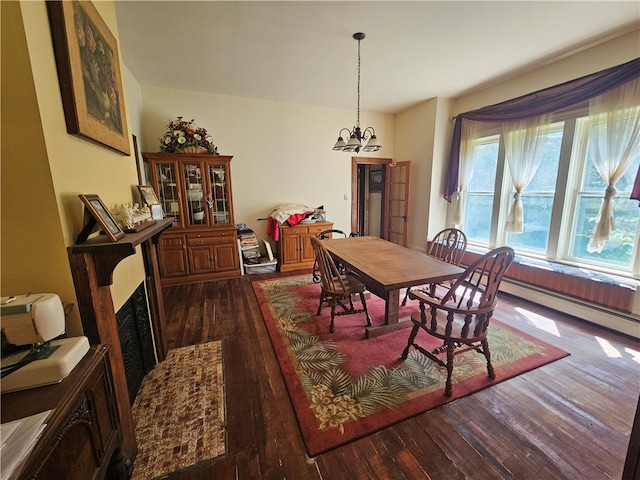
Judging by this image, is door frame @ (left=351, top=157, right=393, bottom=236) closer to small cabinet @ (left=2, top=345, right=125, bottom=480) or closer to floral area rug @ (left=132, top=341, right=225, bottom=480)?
floral area rug @ (left=132, top=341, right=225, bottom=480)

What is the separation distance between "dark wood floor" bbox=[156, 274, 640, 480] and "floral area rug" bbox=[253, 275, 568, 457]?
7 cm

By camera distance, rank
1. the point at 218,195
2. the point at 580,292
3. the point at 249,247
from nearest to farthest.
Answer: the point at 580,292 < the point at 218,195 < the point at 249,247

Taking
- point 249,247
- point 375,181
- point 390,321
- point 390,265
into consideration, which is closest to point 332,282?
point 390,265

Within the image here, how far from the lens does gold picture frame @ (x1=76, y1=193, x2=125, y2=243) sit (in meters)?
1.14

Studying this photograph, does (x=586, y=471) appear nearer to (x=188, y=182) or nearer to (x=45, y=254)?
(x=45, y=254)

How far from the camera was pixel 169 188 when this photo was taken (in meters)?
3.77

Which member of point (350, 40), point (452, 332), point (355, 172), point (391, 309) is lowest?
point (391, 309)

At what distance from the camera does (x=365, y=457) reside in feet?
4.58

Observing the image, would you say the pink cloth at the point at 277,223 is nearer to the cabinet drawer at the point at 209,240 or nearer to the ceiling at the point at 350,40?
the cabinet drawer at the point at 209,240

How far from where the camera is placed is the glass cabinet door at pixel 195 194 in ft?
12.4

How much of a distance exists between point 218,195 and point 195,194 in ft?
1.04

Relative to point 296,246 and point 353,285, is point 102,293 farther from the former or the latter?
point 296,246

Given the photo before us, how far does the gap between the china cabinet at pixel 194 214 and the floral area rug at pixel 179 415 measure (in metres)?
1.90

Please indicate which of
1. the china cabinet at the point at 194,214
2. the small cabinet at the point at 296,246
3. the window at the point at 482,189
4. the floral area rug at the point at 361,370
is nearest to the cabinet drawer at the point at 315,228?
the small cabinet at the point at 296,246
